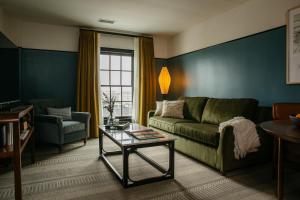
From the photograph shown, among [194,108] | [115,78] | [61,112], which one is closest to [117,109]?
[115,78]

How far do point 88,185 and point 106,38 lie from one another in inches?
136

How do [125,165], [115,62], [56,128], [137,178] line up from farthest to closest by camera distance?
[115,62], [56,128], [137,178], [125,165]

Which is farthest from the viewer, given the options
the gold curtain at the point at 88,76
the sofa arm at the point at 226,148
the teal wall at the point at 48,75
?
the gold curtain at the point at 88,76

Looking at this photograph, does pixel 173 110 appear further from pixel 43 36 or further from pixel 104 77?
pixel 43 36

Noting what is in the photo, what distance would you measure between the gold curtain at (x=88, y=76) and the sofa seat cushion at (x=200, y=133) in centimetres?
206

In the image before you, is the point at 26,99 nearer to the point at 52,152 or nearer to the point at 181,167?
the point at 52,152

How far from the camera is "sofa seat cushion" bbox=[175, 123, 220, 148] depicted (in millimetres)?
2537

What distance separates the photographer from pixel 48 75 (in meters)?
4.26

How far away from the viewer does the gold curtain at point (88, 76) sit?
4395 millimetres

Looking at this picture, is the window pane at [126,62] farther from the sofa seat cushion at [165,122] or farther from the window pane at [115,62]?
the sofa seat cushion at [165,122]

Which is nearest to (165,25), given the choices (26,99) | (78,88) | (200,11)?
(200,11)

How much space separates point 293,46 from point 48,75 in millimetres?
4328

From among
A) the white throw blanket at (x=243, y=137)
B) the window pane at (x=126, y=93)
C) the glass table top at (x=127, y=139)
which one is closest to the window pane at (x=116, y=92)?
the window pane at (x=126, y=93)

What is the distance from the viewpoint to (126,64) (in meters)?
5.07
